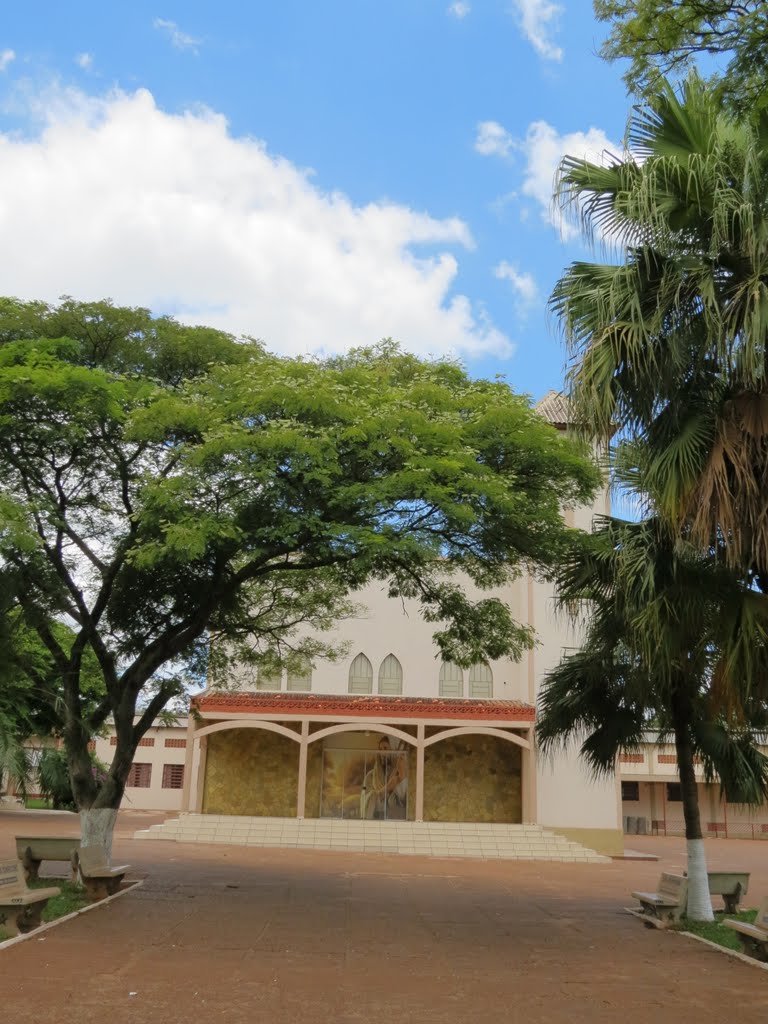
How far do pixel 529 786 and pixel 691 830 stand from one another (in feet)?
47.0

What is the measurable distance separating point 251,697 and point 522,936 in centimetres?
1732

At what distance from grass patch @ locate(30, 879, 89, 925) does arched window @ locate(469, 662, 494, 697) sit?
17234 mm

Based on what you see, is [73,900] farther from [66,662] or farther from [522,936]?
[522,936]

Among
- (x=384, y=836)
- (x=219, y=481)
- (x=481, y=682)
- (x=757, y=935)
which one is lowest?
(x=384, y=836)

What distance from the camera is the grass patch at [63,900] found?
36.2 ft

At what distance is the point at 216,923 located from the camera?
1115 cm

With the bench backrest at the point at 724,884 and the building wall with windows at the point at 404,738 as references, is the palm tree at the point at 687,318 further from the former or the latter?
the building wall with windows at the point at 404,738

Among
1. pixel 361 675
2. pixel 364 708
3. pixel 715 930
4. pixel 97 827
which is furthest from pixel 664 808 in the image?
pixel 97 827

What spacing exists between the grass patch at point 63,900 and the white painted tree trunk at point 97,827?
2.01 ft

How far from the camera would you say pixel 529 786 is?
26.4 metres

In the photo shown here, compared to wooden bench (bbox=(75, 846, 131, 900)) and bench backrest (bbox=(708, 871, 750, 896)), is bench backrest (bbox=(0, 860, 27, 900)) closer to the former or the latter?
wooden bench (bbox=(75, 846, 131, 900))

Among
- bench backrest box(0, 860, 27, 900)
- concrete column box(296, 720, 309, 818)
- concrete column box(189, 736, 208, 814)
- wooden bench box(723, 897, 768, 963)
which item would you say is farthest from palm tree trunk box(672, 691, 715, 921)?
concrete column box(189, 736, 208, 814)

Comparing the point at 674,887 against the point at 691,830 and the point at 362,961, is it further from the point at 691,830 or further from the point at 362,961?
the point at 362,961

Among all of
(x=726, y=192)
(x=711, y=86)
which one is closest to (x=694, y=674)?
(x=726, y=192)
